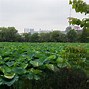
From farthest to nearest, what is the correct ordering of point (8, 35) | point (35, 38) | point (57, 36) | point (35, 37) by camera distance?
point (35, 37)
point (35, 38)
point (57, 36)
point (8, 35)

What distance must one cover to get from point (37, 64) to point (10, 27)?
68.0 m

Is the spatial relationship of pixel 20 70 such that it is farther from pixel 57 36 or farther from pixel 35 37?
pixel 35 37

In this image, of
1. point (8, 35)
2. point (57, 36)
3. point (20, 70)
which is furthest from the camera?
point (57, 36)

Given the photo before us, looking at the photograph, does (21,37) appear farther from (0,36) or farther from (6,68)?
(6,68)

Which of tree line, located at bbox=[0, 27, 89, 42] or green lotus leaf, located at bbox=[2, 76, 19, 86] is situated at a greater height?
green lotus leaf, located at bbox=[2, 76, 19, 86]

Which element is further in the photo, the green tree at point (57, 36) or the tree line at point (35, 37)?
the green tree at point (57, 36)

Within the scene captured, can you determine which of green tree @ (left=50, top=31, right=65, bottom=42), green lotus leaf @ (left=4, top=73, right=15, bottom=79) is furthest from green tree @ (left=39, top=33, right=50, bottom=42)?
green lotus leaf @ (left=4, top=73, right=15, bottom=79)

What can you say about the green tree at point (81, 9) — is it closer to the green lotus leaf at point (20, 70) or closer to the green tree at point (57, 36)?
the green lotus leaf at point (20, 70)

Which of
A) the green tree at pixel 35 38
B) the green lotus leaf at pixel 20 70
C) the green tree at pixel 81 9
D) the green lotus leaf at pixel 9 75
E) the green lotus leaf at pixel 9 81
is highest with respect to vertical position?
the green tree at pixel 81 9

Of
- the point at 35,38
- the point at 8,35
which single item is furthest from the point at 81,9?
the point at 35,38

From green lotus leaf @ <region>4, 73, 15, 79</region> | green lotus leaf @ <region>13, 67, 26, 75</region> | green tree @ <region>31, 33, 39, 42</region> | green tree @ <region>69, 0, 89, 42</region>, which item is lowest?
green tree @ <region>31, 33, 39, 42</region>

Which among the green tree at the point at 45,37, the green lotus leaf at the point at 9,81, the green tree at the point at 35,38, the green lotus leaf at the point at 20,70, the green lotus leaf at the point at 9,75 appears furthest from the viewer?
the green tree at the point at 45,37

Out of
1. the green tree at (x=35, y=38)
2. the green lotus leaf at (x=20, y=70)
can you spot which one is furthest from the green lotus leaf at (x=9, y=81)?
the green tree at (x=35, y=38)

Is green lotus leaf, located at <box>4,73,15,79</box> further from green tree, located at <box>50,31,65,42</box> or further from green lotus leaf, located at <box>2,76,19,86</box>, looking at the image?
green tree, located at <box>50,31,65,42</box>
